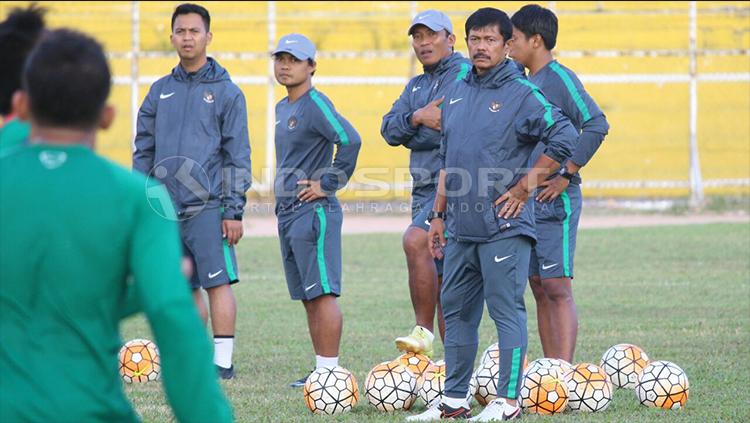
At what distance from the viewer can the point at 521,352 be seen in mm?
6172

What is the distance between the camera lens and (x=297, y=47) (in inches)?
310

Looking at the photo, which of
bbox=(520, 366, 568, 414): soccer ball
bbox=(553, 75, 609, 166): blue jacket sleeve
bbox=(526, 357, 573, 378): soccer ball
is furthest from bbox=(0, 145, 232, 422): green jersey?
bbox=(553, 75, 609, 166): blue jacket sleeve

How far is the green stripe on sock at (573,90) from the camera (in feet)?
23.9

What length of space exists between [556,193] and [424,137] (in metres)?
1.13

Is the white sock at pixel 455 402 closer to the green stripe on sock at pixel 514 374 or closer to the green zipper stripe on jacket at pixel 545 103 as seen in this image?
the green stripe on sock at pixel 514 374

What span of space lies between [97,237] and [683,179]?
2031cm

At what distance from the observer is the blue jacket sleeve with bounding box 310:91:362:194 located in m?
7.78

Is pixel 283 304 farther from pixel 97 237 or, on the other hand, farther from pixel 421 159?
pixel 97 237

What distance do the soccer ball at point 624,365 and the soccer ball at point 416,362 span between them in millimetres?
1128

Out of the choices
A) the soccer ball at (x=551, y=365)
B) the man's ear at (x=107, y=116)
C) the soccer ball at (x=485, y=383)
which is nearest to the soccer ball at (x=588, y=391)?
the soccer ball at (x=551, y=365)

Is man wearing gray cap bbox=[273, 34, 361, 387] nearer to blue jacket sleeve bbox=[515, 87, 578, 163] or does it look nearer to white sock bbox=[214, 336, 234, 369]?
white sock bbox=[214, 336, 234, 369]

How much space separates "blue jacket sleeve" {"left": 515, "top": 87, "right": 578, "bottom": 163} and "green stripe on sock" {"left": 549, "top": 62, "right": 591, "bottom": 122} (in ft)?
3.24

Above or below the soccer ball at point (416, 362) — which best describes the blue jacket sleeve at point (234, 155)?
above

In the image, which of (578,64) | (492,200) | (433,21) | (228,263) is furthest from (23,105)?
(578,64)
